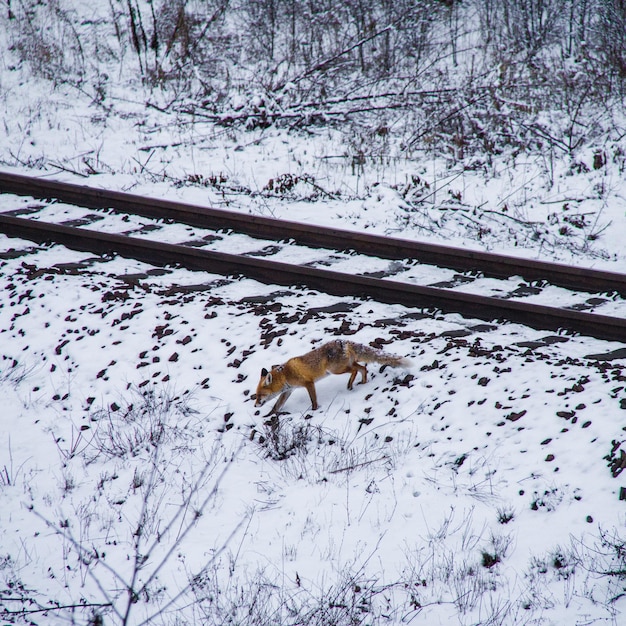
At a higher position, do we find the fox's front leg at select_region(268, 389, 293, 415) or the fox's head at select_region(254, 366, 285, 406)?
the fox's head at select_region(254, 366, 285, 406)

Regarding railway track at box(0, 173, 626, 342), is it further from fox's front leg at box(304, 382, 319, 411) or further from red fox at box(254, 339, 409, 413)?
fox's front leg at box(304, 382, 319, 411)

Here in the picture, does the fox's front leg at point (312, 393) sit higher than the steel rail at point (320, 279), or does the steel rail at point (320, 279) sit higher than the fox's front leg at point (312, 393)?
the steel rail at point (320, 279)

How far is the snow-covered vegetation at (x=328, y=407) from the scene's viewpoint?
3.87 metres

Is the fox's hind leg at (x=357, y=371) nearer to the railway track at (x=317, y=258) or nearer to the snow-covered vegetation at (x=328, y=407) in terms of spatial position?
the snow-covered vegetation at (x=328, y=407)

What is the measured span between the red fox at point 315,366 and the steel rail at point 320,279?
169 centimetres

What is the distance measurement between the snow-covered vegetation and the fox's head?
196 mm

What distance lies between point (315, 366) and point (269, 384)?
45cm

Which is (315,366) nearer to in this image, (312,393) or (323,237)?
(312,393)

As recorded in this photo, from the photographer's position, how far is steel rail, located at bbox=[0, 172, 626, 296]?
7488 mm

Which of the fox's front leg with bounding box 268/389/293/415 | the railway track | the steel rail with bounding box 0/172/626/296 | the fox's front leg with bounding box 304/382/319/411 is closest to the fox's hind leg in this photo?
the fox's front leg with bounding box 304/382/319/411

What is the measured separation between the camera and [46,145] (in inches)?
536

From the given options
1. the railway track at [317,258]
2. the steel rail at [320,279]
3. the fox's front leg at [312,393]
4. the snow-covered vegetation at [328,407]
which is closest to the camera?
the snow-covered vegetation at [328,407]

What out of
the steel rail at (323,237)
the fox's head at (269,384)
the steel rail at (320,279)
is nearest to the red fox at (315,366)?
the fox's head at (269,384)

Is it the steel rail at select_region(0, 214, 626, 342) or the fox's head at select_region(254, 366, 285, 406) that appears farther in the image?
the steel rail at select_region(0, 214, 626, 342)
